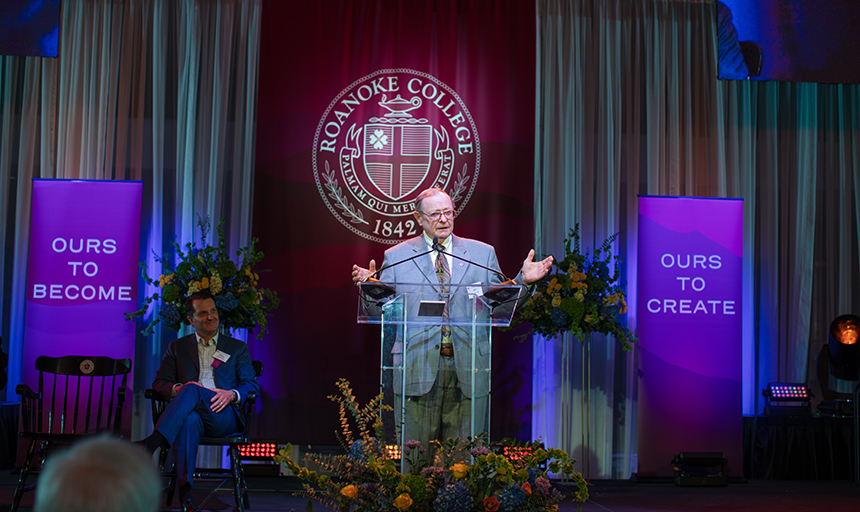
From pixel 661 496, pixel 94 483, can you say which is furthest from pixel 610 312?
pixel 94 483

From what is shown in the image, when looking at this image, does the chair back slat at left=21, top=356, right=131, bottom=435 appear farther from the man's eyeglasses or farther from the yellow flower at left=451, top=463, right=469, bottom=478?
the yellow flower at left=451, top=463, right=469, bottom=478

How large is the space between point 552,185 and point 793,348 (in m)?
2.55

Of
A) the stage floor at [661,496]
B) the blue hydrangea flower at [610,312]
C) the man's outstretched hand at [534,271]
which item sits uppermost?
the man's outstretched hand at [534,271]

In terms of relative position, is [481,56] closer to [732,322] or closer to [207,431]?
[732,322]

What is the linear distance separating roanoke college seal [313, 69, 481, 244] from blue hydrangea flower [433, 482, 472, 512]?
3879mm

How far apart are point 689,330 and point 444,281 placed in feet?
8.99

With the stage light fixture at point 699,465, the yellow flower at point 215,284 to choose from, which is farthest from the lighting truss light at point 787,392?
the yellow flower at point 215,284

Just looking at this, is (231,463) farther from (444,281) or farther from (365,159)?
(365,159)

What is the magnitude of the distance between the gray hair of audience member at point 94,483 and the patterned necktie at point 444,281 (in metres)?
2.42

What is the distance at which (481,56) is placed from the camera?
6141mm

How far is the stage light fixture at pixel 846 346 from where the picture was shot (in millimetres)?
5961

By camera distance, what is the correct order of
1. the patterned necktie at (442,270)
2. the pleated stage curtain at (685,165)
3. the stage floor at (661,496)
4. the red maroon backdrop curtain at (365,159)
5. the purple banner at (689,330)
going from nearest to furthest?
the patterned necktie at (442,270)
the stage floor at (661,496)
the purple banner at (689,330)
the red maroon backdrop curtain at (365,159)
the pleated stage curtain at (685,165)

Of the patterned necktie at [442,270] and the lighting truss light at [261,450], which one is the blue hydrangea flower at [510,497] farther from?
the lighting truss light at [261,450]

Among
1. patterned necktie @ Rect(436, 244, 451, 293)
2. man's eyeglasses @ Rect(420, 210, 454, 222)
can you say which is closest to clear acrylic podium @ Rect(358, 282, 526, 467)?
patterned necktie @ Rect(436, 244, 451, 293)
